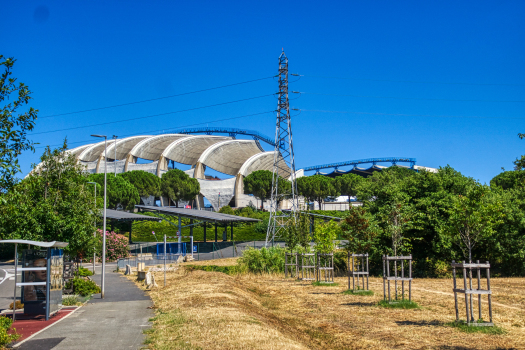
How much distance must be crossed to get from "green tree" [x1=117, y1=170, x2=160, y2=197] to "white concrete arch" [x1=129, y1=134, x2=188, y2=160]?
2781cm

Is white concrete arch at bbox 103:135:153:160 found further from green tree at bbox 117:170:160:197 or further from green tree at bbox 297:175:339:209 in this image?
green tree at bbox 297:175:339:209

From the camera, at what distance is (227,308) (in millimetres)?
13594

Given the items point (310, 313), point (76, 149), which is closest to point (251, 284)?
Result: point (310, 313)

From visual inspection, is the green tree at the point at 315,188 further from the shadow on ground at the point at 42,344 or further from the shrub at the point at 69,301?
the shadow on ground at the point at 42,344

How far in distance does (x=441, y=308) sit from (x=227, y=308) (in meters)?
6.64

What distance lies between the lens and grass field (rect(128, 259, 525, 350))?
31.0 ft

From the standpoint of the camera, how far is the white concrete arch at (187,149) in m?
109

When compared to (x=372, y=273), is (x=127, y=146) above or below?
above

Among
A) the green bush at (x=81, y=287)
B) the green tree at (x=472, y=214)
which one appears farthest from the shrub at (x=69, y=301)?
the green tree at (x=472, y=214)

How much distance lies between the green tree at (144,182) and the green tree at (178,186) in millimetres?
2664

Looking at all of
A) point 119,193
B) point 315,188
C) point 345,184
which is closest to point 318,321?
point 119,193

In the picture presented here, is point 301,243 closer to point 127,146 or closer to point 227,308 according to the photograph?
point 227,308

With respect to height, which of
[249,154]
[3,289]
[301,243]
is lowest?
[3,289]

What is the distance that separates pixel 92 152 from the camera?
411ft
